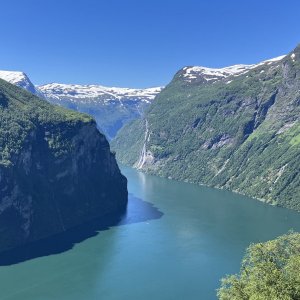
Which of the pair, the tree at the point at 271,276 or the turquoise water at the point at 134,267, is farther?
the turquoise water at the point at 134,267

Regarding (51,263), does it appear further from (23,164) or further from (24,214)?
(23,164)

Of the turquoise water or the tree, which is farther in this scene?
the turquoise water

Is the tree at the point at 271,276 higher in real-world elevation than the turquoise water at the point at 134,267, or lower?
higher

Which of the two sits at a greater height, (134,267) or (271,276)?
(271,276)

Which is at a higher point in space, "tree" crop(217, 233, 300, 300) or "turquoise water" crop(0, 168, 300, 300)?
"tree" crop(217, 233, 300, 300)

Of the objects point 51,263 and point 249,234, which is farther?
point 249,234

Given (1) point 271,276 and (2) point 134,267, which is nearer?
(1) point 271,276

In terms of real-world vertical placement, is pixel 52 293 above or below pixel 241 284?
below

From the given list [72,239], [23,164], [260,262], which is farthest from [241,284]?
[23,164]

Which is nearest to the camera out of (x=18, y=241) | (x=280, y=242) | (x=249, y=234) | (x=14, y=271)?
(x=280, y=242)

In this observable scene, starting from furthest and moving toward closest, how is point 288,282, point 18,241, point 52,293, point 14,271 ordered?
point 18,241
point 14,271
point 52,293
point 288,282
